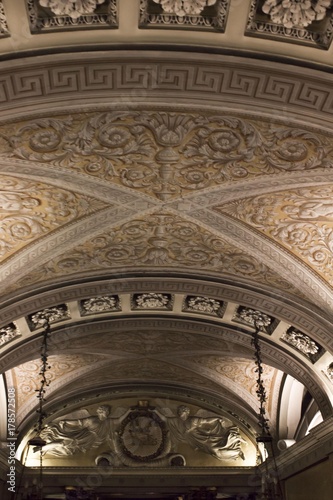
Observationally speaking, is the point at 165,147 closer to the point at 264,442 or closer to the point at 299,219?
the point at 299,219

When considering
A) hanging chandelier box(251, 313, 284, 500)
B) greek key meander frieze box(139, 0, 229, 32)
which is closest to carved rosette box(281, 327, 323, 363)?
hanging chandelier box(251, 313, 284, 500)

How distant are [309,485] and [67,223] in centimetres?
824

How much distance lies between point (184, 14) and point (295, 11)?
1.11 m

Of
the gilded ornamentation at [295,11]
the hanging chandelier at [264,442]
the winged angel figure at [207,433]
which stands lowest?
the hanging chandelier at [264,442]

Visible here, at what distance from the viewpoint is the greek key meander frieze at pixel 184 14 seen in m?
5.34

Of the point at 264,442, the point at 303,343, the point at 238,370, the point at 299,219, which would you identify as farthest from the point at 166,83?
the point at 238,370

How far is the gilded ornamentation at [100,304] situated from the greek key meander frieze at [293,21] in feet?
21.0

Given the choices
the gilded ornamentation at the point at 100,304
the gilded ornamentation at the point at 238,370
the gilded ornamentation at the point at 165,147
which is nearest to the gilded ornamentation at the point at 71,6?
the gilded ornamentation at the point at 165,147

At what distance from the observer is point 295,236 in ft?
29.2

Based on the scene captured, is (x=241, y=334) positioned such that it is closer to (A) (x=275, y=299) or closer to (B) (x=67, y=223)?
(A) (x=275, y=299)

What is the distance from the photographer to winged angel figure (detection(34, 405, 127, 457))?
50.4ft

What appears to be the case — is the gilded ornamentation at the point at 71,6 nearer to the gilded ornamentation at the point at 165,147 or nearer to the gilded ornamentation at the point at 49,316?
the gilded ornamentation at the point at 165,147

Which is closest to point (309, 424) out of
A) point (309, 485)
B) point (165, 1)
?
point (309, 485)

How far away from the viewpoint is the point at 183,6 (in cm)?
535
